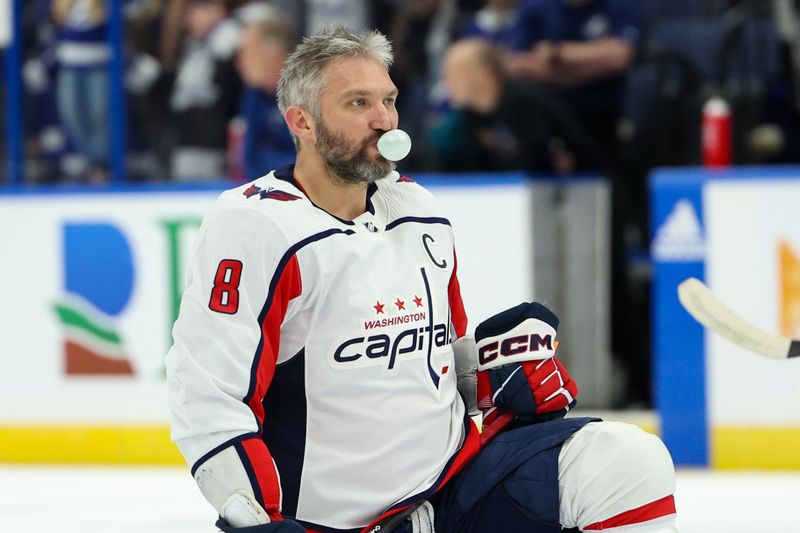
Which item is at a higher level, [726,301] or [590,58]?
[590,58]

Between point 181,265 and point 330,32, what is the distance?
9.45ft

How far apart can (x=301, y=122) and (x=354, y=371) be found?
1.44 ft

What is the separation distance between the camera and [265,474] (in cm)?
228

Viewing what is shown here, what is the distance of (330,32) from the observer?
99.3 inches

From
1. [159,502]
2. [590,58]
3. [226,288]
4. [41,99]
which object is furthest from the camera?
[41,99]

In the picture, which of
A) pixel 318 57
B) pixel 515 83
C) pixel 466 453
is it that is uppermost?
pixel 515 83

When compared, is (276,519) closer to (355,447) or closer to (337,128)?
(355,447)

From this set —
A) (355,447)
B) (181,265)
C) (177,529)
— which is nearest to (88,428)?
(181,265)

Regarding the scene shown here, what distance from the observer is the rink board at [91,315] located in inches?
210

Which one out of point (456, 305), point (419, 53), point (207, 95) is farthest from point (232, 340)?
point (207, 95)

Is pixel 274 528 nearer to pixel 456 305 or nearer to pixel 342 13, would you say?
pixel 456 305

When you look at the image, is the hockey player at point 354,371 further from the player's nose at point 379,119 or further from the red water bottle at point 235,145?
the red water bottle at point 235,145

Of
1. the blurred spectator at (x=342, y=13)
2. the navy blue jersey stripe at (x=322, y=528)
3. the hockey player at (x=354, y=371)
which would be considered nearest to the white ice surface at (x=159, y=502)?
the hockey player at (x=354, y=371)

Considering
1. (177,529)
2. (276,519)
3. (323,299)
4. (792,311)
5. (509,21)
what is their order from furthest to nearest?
(509,21)
(792,311)
(177,529)
(323,299)
(276,519)
